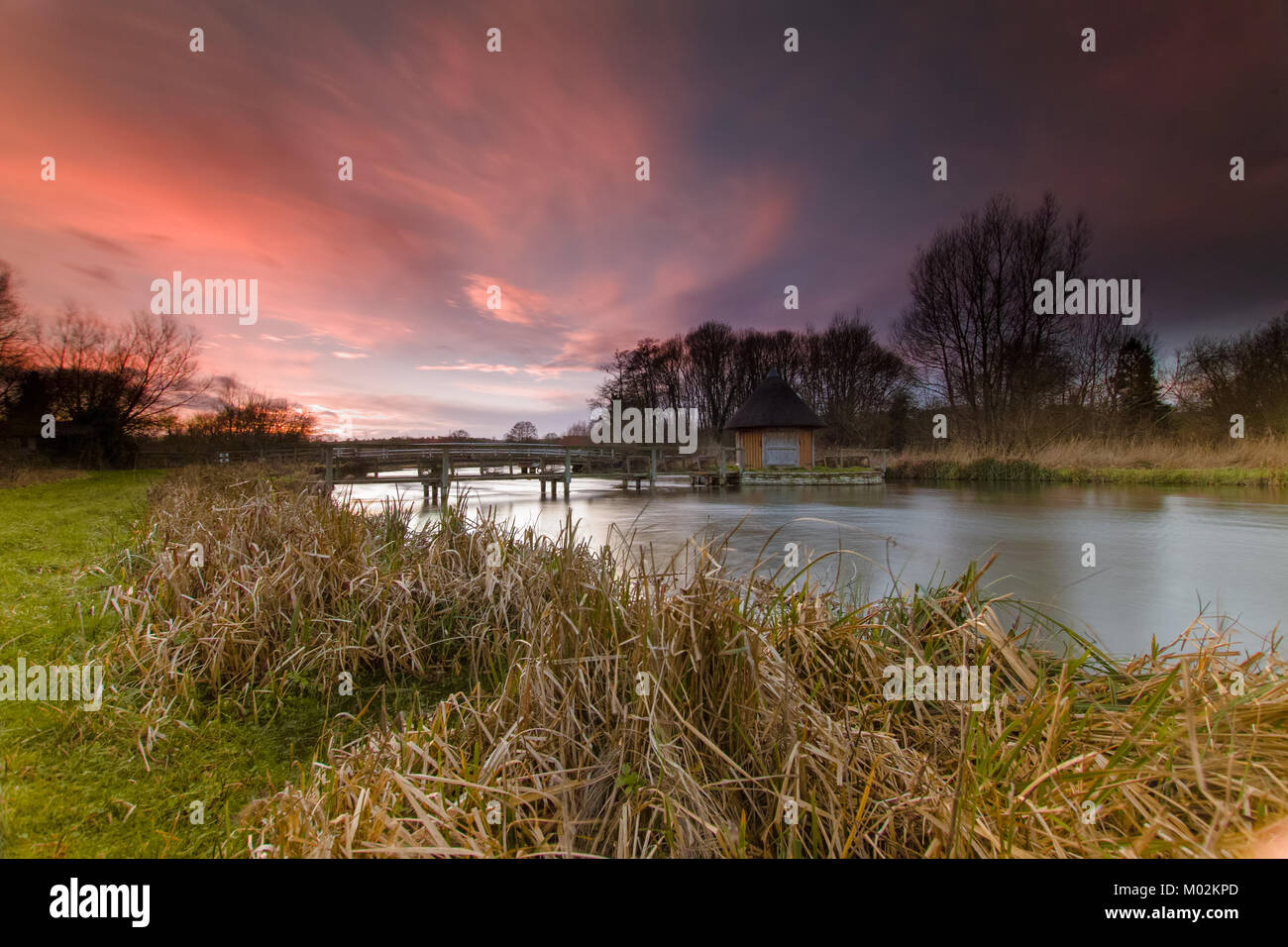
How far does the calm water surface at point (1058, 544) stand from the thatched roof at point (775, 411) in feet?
29.8

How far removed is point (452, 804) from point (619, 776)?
430 millimetres

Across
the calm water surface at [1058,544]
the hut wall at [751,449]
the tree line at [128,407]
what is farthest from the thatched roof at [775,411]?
the tree line at [128,407]

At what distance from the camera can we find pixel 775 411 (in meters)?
22.4

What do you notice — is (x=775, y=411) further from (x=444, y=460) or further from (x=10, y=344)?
(x=10, y=344)


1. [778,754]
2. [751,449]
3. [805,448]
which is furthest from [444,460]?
[805,448]

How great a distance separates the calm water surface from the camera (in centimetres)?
359

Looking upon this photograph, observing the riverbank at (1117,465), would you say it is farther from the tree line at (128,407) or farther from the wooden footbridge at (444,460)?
the tree line at (128,407)

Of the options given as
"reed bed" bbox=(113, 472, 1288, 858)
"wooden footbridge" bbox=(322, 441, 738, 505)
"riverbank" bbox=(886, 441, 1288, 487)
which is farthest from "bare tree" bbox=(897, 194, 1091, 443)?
"reed bed" bbox=(113, 472, 1288, 858)

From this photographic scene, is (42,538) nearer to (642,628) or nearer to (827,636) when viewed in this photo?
(642,628)

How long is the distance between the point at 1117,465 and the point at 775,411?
11.8 meters
